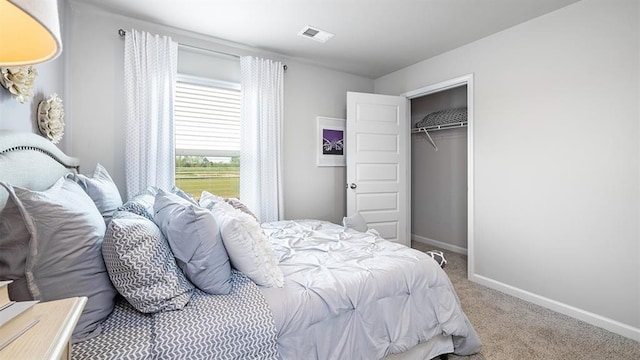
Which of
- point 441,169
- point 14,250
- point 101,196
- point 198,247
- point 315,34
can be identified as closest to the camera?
point 14,250

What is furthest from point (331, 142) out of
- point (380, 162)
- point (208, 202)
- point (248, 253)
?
point (248, 253)

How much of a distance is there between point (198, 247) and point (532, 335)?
238 cm

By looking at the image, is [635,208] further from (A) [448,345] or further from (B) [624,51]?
(A) [448,345]

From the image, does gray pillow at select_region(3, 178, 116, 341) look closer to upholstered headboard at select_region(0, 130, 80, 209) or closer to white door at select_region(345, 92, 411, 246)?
upholstered headboard at select_region(0, 130, 80, 209)

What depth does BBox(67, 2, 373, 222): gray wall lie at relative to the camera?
8.11 feet

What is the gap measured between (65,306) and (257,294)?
2.40ft

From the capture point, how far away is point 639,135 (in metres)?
2.01

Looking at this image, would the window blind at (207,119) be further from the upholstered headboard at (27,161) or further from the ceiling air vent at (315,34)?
the upholstered headboard at (27,161)

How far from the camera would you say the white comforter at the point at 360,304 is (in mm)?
1278

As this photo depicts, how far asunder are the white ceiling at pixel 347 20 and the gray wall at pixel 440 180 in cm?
127

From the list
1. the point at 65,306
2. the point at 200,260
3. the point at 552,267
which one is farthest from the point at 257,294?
the point at 552,267

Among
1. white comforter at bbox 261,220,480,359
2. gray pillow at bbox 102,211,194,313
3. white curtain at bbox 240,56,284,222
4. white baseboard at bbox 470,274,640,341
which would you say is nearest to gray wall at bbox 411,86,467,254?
white baseboard at bbox 470,274,640,341

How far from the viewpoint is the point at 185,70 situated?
2947mm

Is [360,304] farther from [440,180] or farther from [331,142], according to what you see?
[440,180]
